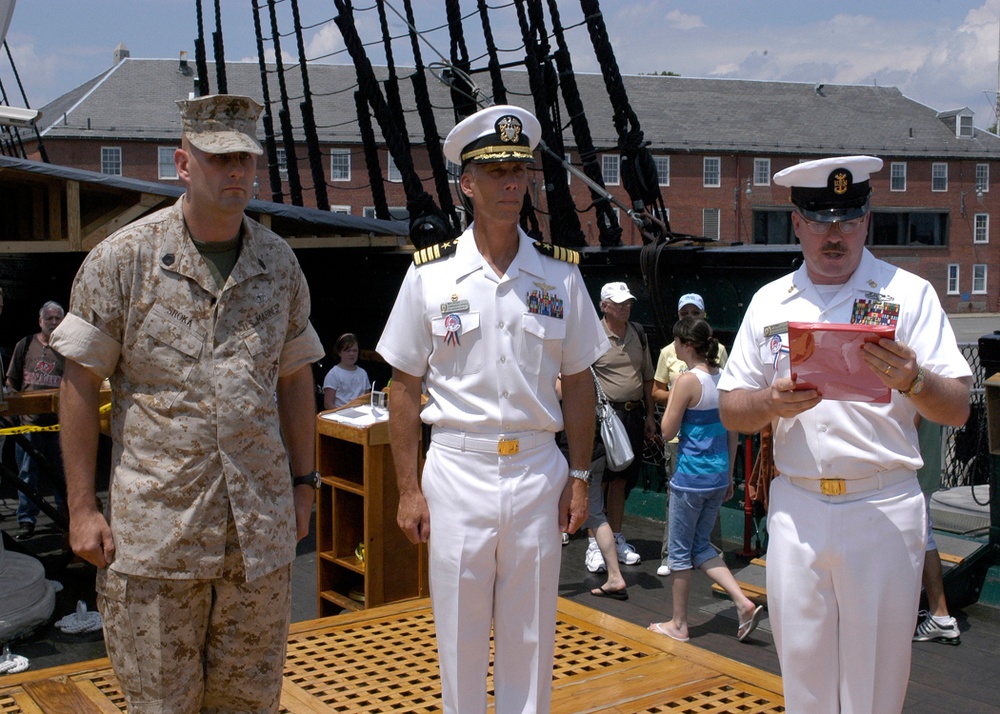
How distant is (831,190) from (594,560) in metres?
4.46

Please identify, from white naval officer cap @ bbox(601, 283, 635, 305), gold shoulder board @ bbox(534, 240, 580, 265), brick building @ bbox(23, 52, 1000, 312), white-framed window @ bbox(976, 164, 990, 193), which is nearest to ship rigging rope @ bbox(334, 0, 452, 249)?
white naval officer cap @ bbox(601, 283, 635, 305)

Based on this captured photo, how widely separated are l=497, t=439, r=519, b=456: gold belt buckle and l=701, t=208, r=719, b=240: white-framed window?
45.0 metres

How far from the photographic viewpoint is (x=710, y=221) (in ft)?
155

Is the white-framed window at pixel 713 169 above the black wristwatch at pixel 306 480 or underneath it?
above

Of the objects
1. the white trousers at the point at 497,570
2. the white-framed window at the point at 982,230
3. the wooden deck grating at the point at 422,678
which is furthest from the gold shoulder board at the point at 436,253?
the white-framed window at the point at 982,230

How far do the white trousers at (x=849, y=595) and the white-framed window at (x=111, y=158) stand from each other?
4158 cm

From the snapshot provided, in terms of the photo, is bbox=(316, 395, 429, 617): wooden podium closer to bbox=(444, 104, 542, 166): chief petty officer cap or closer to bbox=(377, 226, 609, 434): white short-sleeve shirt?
bbox=(377, 226, 609, 434): white short-sleeve shirt

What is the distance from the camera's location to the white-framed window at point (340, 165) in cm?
4325

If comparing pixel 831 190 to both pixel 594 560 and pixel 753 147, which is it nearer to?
pixel 594 560

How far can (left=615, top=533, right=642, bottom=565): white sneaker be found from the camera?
7.14m

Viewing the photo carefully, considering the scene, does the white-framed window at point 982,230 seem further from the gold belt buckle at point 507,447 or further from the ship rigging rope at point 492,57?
the gold belt buckle at point 507,447

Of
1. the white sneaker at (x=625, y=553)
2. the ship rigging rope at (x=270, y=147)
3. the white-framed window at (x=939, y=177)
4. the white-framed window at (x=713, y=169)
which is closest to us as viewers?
the white sneaker at (x=625, y=553)

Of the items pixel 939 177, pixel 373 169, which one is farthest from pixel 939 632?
pixel 939 177

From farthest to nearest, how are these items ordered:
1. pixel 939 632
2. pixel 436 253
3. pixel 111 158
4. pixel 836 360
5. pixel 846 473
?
pixel 111 158 < pixel 939 632 < pixel 436 253 < pixel 846 473 < pixel 836 360
